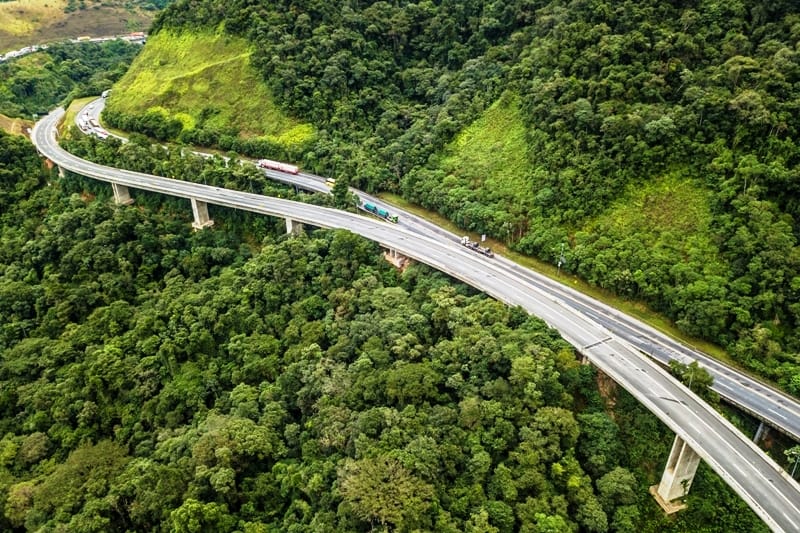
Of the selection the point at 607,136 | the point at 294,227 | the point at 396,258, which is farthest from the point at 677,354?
the point at 294,227

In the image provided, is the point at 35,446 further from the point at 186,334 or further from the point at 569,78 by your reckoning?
the point at 569,78

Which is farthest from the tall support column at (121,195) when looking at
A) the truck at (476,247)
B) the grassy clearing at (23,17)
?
the grassy clearing at (23,17)

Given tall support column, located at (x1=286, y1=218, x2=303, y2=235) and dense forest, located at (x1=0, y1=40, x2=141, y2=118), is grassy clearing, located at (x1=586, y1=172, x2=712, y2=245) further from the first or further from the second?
dense forest, located at (x1=0, y1=40, x2=141, y2=118)

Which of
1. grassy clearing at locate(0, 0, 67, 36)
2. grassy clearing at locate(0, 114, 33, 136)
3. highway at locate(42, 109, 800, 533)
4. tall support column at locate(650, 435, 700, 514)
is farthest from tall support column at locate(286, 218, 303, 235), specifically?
grassy clearing at locate(0, 0, 67, 36)

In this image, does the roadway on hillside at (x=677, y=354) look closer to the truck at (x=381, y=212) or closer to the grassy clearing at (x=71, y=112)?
the truck at (x=381, y=212)

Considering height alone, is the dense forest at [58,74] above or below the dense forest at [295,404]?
above

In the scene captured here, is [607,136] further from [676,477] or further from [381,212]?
[676,477]
